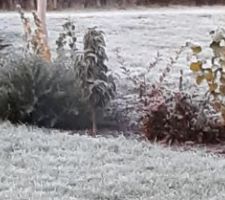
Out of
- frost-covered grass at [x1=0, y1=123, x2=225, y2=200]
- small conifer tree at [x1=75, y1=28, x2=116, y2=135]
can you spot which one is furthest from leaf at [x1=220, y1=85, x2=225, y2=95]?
small conifer tree at [x1=75, y1=28, x2=116, y2=135]

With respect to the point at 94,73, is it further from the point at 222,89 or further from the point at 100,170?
the point at 100,170

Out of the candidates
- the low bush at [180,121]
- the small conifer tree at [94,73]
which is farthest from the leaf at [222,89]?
the small conifer tree at [94,73]

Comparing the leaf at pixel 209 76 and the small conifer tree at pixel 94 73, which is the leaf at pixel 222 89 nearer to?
the leaf at pixel 209 76

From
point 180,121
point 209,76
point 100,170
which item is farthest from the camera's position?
point 180,121

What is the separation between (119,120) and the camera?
6762 mm

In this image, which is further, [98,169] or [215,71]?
[215,71]

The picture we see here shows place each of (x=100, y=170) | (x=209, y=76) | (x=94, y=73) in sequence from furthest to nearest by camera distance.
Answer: (x=94, y=73)
(x=209, y=76)
(x=100, y=170)

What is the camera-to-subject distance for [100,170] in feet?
15.3

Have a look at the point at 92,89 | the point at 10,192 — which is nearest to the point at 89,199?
the point at 10,192

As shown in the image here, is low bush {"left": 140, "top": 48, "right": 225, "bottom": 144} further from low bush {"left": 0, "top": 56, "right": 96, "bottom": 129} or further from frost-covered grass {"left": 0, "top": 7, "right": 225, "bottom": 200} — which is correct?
low bush {"left": 0, "top": 56, "right": 96, "bottom": 129}

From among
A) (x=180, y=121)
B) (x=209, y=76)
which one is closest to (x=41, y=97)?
(x=180, y=121)

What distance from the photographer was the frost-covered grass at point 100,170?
417 cm

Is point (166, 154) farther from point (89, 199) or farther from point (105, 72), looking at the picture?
point (105, 72)

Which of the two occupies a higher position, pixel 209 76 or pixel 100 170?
pixel 209 76
